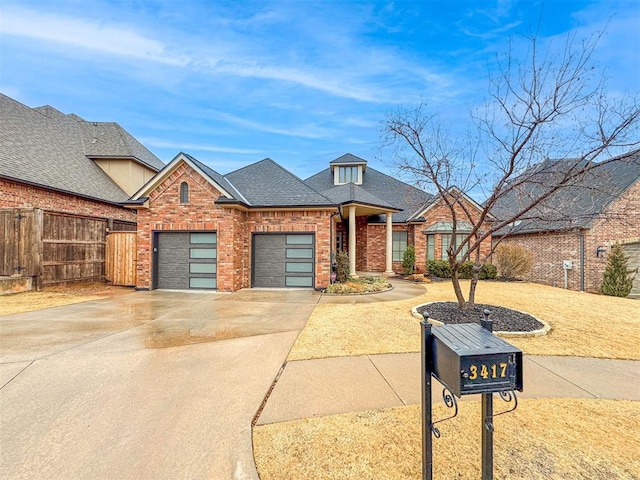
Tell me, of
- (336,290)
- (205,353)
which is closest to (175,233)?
(336,290)

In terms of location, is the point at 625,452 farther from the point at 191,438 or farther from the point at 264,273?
the point at 264,273

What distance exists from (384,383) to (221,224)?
8.60 m

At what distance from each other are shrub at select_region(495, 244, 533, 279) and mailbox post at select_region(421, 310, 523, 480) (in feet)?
49.4

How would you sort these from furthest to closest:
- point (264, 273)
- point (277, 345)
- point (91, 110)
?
point (91, 110), point (264, 273), point (277, 345)

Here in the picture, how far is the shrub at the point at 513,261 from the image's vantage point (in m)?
14.4

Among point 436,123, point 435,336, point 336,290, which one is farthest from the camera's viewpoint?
point 336,290

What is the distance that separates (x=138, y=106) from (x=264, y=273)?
575 inches

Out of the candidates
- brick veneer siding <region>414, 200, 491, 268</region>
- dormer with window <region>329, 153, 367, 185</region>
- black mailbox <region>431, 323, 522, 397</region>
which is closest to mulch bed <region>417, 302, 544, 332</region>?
black mailbox <region>431, 323, 522, 397</region>

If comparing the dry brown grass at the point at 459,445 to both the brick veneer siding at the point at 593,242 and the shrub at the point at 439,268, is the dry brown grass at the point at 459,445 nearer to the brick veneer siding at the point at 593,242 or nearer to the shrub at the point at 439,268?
the shrub at the point at 439,268

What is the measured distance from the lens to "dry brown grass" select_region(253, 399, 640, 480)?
2.20 metres

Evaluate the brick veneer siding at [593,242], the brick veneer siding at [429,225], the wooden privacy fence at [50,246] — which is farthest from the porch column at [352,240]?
the wooden privacy fence at [50,246]

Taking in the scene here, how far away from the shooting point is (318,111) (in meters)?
20.3

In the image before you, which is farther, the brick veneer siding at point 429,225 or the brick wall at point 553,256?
the brick veneer siding at point 429,225

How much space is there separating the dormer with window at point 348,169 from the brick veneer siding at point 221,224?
8.70 meters
